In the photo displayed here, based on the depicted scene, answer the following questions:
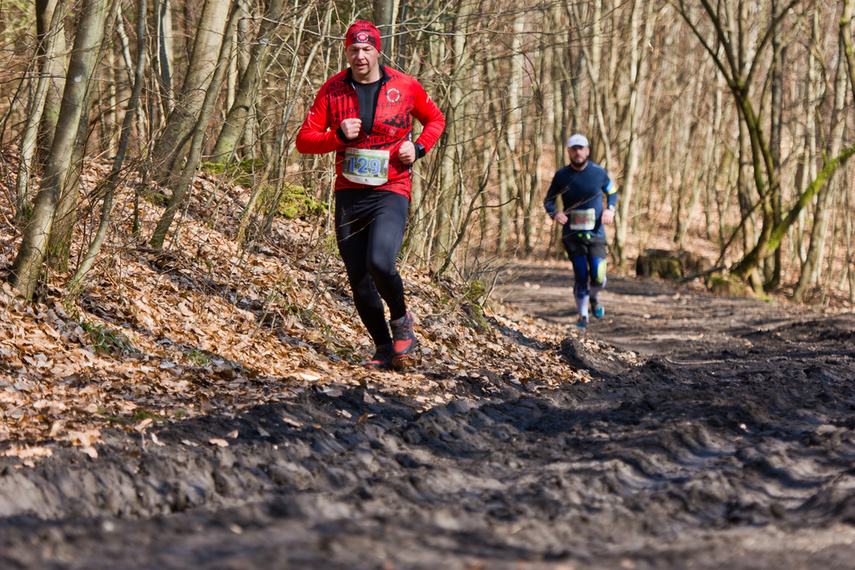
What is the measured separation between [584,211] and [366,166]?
16.2 feet

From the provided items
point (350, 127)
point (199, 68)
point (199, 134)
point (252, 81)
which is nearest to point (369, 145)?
point (350, 127)

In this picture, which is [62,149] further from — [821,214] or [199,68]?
[821,214]

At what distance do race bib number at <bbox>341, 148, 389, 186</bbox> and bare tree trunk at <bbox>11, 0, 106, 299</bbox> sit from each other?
1911 mm

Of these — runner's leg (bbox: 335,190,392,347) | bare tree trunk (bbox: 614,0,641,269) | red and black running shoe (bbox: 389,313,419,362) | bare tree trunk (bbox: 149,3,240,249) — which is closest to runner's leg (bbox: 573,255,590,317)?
red and black running shoe (bbox: 389,313,419,362)

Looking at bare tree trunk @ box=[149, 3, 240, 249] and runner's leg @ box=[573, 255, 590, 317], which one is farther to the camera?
runner's leg @ box=[573, 255, 590, 317]

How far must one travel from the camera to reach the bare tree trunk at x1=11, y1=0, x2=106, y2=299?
17.5ft

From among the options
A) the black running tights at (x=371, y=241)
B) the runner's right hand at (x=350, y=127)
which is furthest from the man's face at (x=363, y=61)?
the black running tights at (x=371, y=241)

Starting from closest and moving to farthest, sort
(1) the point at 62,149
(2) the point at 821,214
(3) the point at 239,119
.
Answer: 1. (1) the point at 62,149
2. (3) the point at 239,119
3. (2) the point at 821,214

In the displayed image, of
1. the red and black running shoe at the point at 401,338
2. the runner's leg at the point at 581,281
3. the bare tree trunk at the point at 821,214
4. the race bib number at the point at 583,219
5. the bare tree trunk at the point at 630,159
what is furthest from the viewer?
the bare tree trunk at the point at 630,159

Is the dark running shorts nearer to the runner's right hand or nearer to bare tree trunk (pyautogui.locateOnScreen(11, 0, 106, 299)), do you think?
the runner's right hand

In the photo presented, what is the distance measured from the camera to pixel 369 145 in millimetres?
5312

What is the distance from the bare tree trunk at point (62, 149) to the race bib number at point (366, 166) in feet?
6.27

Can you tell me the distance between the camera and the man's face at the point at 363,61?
5.13m

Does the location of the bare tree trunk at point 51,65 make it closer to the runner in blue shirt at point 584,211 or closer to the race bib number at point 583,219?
the runner in blue shirt at point 584,211
